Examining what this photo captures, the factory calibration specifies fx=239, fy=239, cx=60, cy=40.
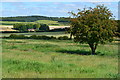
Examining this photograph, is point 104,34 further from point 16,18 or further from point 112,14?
point 16,18

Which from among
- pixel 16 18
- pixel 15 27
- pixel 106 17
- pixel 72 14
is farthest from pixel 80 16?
pixel 16 18

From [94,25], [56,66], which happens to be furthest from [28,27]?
[56,66]

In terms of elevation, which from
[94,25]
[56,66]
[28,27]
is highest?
[28,27]

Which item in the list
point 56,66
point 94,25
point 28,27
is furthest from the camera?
point 28,27

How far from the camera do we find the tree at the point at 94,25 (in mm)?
27188

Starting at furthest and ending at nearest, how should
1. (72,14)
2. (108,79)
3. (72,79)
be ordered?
(72,14) < (108,79) < (72,79)

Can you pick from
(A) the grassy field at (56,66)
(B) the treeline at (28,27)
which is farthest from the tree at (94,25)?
(B) the treeline at (28,27)

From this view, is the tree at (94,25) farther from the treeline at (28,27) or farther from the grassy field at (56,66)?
the treeline at (28,27)

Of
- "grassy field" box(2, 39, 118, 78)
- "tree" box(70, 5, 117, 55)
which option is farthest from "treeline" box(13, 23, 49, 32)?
"grassy field" box(2, 39, 118, 78)

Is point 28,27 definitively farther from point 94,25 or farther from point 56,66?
point 56,66

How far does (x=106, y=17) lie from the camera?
1115 inches

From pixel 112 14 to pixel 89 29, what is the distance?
3748 millimetres

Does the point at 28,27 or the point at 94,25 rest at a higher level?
the point at 28,27

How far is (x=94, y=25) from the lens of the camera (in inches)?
1065
